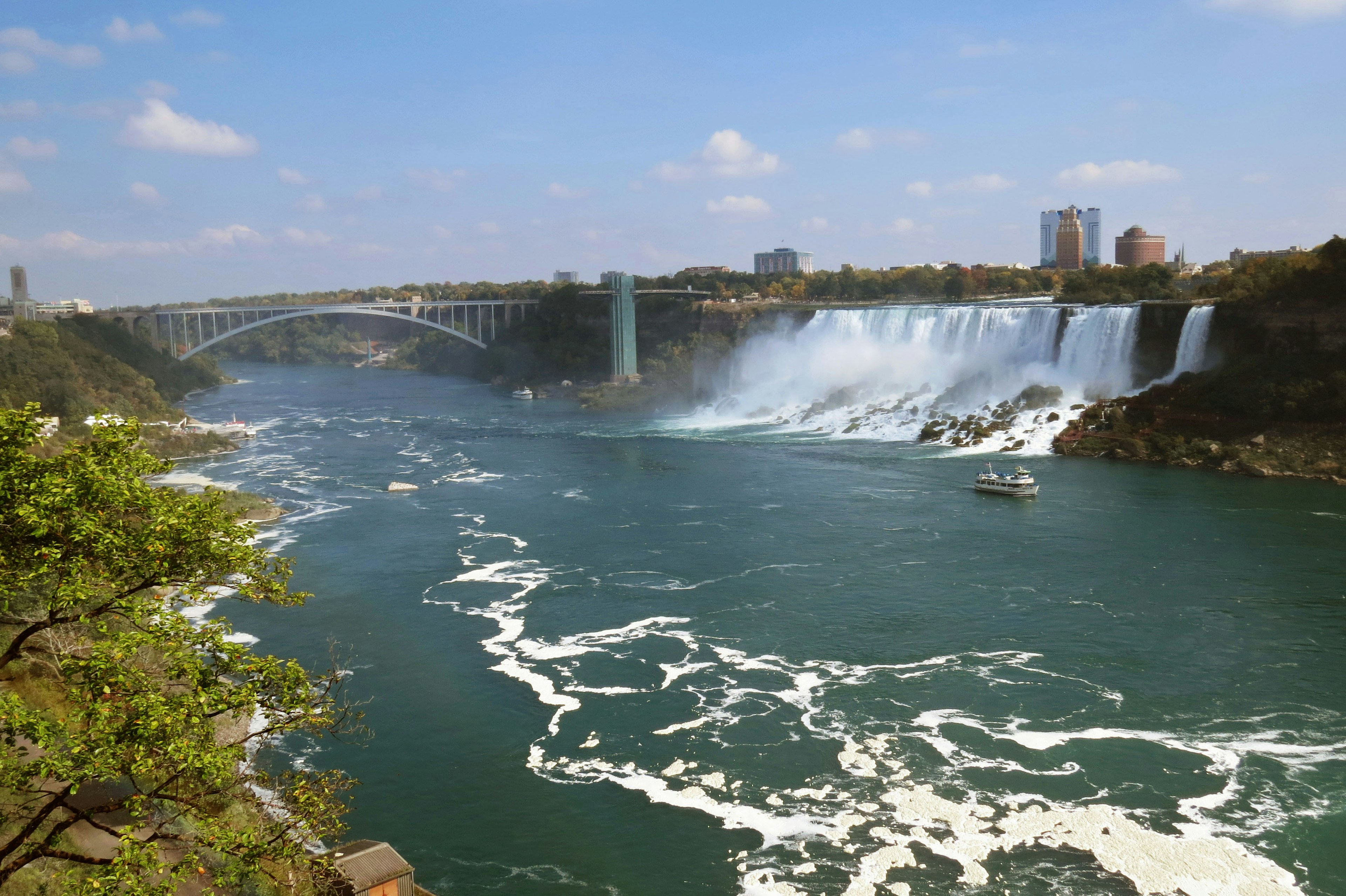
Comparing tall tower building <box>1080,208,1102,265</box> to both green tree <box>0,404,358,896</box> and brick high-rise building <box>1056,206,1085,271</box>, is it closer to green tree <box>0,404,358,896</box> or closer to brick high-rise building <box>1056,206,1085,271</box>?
brick high-rise building <box>1056,206,1085,271</box>

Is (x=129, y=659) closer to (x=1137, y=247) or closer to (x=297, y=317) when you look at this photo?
(x=297, y=317)

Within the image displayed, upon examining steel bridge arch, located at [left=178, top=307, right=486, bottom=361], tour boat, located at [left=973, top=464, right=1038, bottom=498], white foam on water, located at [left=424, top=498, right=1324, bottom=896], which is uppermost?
steel bridge arch, located at [left=178, top=307, right=486, bottom=361]

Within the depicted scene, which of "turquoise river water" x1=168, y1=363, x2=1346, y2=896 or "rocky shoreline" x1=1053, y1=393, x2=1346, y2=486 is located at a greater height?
"rocky shoreline" x1=1053, y1=393, x2=1346, y2=486

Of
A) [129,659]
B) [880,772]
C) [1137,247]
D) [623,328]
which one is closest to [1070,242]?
[1137,247]

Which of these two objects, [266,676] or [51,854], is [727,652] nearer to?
[266,676]

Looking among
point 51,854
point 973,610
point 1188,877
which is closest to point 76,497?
point 51,854

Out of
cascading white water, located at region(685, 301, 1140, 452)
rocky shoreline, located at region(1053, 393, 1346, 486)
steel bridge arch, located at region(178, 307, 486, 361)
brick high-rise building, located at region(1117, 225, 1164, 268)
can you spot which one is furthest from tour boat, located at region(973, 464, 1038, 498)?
brick high-rise building, located at region(1117, 225, 1164, 268)
